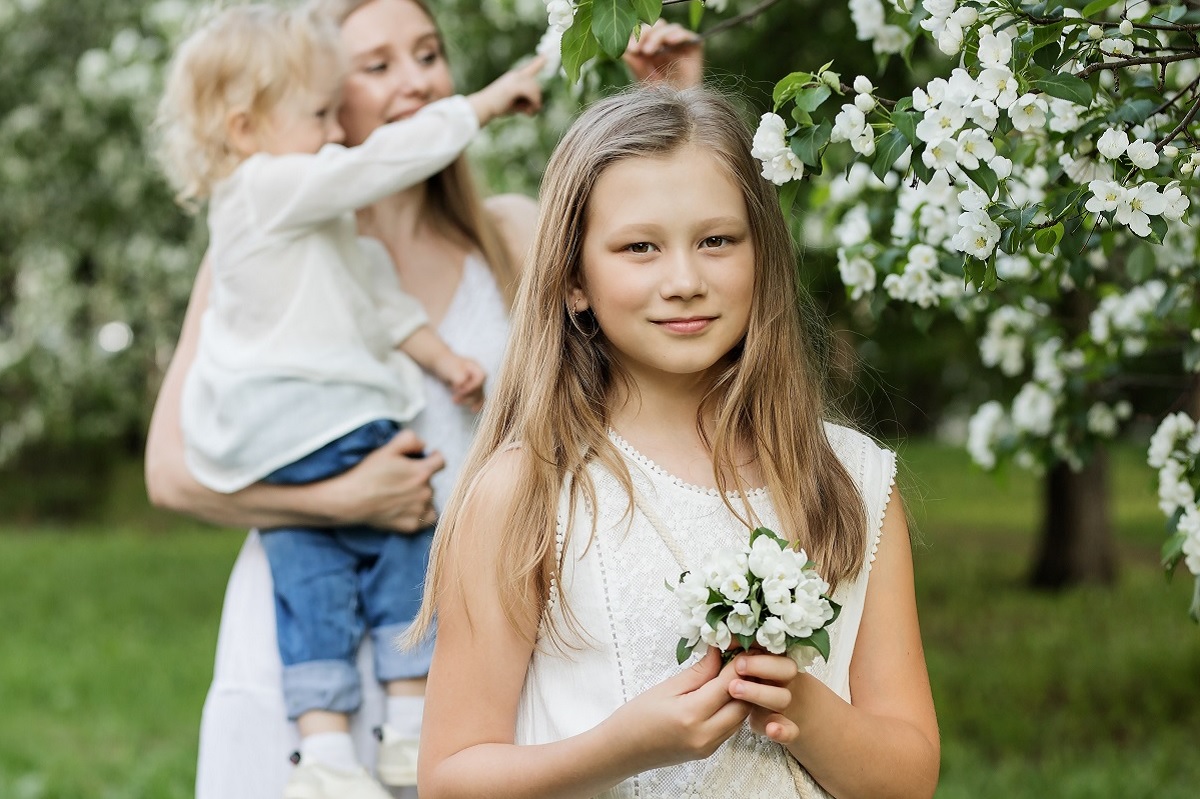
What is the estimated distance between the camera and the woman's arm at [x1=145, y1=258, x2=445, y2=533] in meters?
2.70

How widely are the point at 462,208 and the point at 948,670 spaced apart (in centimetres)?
517

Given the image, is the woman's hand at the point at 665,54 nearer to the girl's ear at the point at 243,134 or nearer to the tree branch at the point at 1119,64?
the girl's ear at the point at 243,134

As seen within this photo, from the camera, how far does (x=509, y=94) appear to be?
2910 millimetres

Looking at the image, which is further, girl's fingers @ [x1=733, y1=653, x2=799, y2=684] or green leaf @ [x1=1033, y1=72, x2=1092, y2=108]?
green leaf @ [x1=1033, y1=72, x2=1092, y2=108]

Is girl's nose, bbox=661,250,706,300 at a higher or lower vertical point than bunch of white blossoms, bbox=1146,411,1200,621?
higher

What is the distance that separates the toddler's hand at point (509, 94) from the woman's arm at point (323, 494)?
26.9 inches

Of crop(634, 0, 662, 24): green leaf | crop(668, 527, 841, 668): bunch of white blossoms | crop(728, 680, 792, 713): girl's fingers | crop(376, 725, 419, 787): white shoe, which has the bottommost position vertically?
crop(376, 725, 419, 787): white shoe

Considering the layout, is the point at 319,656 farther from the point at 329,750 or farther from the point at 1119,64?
the point at 1119,64

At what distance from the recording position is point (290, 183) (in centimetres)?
284

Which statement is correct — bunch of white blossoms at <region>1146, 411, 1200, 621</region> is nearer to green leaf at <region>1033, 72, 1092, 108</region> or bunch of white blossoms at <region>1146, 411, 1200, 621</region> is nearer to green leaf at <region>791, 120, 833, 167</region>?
green leaf at <region>1033, 72, 1092, 108</region>

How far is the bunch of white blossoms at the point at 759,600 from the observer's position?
1.60 meters

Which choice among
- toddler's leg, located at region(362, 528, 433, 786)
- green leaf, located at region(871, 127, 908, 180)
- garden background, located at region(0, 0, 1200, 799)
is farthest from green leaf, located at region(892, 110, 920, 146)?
garden background, located at region(0, 0, 1200, 799)

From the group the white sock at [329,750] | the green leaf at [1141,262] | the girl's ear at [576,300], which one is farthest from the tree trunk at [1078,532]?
the girl's ear at [576,300]

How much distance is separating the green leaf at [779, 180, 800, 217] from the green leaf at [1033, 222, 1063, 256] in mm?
347
